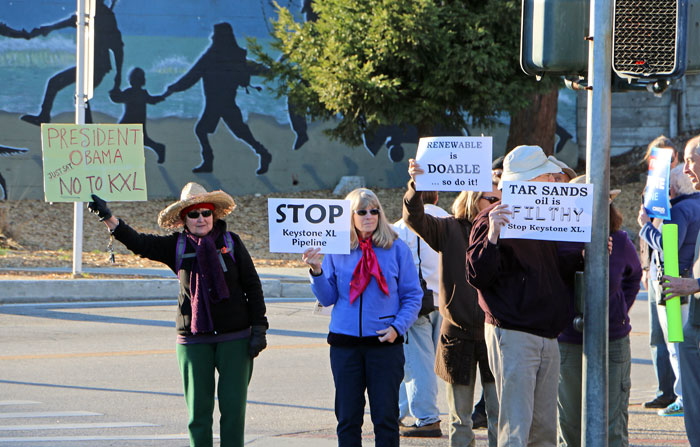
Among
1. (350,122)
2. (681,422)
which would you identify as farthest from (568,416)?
(350,122)

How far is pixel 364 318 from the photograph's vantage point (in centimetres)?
587

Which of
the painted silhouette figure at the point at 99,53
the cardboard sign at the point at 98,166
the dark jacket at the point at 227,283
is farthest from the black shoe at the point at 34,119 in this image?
the dark jacket at the point at 227,283

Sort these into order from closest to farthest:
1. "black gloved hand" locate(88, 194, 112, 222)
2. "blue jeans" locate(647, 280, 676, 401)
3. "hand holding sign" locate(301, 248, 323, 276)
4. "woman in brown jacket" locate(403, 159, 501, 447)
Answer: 1. "hand holding sign" locate(301, 248, 323, 276)
2. "black gloved hand" locate(88, 194, 112, 222)
3. "woman in brown jacket" locate(403, 159, 501, 447)
4. "blue jeans" locate(647, 280, 676, 401)

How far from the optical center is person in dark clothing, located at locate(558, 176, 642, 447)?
5.74 meters

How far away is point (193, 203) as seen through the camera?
6.15 meters

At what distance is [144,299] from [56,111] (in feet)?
36.4

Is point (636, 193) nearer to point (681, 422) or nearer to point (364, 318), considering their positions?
point (681, 422)

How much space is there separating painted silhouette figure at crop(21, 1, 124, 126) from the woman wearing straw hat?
18.7 metres

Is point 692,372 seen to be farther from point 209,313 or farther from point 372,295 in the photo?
point 209,313

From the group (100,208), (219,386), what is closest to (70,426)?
(219,386)

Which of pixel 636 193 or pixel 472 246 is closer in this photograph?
pixel 472 246

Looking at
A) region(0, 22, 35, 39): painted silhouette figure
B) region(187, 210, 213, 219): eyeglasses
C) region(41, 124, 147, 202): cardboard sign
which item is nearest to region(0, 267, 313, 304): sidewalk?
region(41, 124, 147, 202): cardboard sign

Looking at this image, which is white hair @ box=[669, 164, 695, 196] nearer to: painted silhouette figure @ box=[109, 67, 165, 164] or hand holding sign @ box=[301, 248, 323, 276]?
hand holding sign @ box=[301, 248, 323, 276]

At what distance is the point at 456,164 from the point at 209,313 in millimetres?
1779
